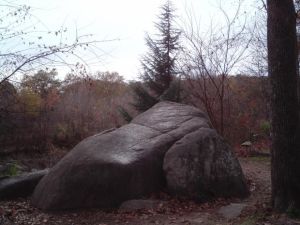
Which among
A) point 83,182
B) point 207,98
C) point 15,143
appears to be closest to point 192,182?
point 83,182

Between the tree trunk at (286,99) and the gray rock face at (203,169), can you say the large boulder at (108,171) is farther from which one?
the tree trunk at (286,99)

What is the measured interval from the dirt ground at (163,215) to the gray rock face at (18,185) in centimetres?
24

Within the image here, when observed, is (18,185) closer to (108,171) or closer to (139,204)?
(108,171)

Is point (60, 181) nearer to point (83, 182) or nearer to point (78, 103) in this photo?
point (83, 182)

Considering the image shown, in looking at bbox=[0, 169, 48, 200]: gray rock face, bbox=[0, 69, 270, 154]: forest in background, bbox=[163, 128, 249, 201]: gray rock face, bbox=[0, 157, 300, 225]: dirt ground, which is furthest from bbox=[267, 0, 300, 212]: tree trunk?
bbox=[0, 69, 270, 154]: forest in background

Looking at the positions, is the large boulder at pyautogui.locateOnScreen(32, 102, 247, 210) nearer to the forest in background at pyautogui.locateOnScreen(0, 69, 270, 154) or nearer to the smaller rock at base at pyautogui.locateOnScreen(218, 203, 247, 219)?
the smaller rock at base at pyautogui.locateOnScreen(218, 203, 247, 219)

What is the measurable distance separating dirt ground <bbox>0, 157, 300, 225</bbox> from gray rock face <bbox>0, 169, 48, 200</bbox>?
9.3 inches

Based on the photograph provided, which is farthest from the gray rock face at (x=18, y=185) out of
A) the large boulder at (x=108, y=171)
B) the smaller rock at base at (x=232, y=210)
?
the smaller rock at base at (x=232, y=210)

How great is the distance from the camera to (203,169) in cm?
809

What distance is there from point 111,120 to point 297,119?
15614mm

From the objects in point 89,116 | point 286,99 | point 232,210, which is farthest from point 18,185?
point 89,116

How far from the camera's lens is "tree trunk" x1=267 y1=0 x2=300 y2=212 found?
6.12 m

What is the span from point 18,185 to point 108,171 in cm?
208

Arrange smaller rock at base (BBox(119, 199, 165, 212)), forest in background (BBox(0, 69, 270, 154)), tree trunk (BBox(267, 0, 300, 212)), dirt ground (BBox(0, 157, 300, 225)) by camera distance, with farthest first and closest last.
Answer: forest in background (BBox(0, 69, 270, 154)) → smaller rock at base (BBox(119, 199, 165, 212)) → dirt ground (BBox(0, 157, 300, 225)) → tree trunk (BBox(267, 0, 300, 212))
